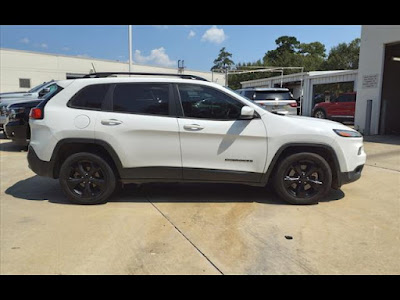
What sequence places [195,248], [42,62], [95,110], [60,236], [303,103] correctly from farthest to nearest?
[42,62]
[303,103]
[95,110]
[60,236]
[195,248]

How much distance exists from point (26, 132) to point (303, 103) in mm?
22269

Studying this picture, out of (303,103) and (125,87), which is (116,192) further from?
(303,103)

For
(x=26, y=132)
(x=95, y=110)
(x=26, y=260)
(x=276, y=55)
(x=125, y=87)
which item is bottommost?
(x=26, y=260)

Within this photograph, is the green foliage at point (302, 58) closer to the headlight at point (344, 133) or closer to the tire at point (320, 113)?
the tire at point (320, 113)

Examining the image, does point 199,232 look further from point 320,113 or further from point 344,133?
point 320,113

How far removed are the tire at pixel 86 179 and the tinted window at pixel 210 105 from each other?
Result: 1418mm

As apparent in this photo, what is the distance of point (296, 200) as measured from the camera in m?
4.77

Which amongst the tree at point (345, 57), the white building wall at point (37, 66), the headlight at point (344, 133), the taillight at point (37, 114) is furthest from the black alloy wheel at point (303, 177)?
the tree at point (345, 57)

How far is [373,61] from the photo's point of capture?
485 inches

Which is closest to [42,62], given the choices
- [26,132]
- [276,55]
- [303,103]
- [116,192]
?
[303,103]

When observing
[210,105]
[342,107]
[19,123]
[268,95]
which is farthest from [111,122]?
[342,107]

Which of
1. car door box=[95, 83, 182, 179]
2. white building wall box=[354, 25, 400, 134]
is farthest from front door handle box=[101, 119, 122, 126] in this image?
white building wall box=[354, 25, 400, 134]

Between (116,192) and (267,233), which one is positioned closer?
(267,233)

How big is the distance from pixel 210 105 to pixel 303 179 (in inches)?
65.6
